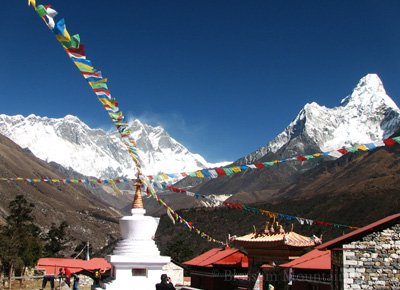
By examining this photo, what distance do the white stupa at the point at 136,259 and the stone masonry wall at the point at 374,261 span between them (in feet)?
20.3

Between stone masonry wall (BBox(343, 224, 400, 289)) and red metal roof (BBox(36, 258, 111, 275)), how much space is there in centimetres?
2269

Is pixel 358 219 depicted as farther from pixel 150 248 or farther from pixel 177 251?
pixel 150 248

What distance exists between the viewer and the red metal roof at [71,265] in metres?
37.2

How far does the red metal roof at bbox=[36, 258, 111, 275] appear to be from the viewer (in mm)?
37250

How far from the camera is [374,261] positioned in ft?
57.2

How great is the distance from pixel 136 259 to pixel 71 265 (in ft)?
81.4

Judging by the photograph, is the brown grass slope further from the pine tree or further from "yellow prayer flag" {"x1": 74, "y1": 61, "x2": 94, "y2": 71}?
"yellow prayer flag" {"x1": 74, "y1": 61, "x2": 94, "y2": 71}

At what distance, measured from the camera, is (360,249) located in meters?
17.5

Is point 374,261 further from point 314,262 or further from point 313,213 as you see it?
point 313,213

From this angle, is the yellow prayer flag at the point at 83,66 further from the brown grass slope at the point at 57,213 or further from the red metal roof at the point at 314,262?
the brown grass slope at the point at 57,213

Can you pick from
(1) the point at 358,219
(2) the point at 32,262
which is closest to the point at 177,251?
(2) the point at 32,262

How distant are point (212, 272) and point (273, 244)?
736 cm

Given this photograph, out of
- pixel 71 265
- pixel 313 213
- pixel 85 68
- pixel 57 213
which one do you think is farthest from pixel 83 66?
pixel 57 213

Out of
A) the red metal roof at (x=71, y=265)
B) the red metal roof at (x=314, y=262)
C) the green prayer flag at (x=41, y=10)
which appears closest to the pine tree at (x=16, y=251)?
the red metal roof at (x=71, y=265)
